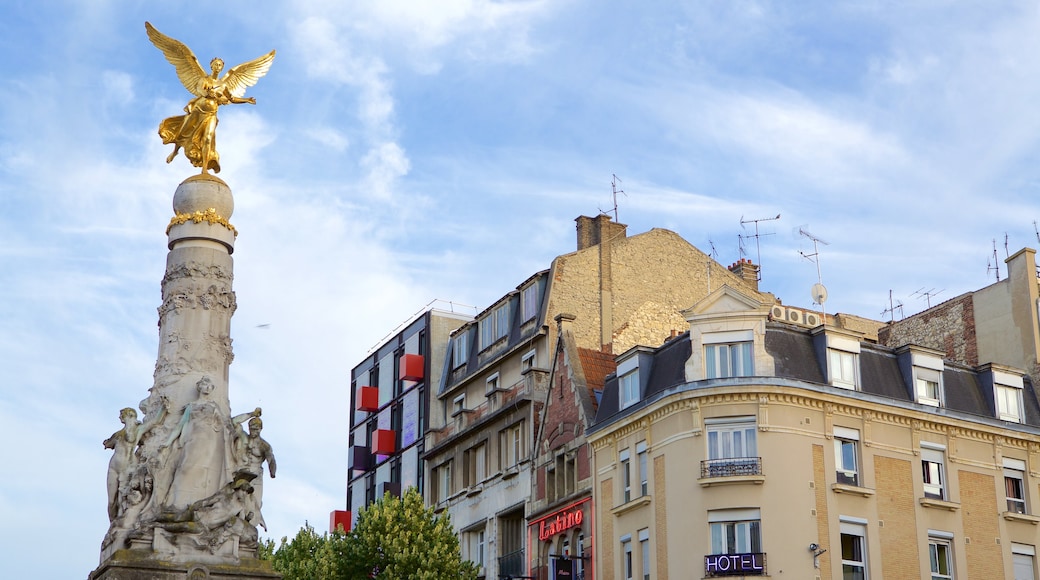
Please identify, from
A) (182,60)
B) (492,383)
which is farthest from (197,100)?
(492,383)

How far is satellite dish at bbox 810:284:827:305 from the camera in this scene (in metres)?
59.9

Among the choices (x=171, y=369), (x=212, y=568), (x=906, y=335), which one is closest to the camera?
(x=212, y=568)

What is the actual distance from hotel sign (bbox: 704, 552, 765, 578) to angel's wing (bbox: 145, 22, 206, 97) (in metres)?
21.7

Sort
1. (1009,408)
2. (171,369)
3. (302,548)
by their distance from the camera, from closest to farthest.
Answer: (171,369) < (1009,408) < (302,548)

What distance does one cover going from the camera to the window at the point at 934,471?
161 ft

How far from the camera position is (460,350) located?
219ft

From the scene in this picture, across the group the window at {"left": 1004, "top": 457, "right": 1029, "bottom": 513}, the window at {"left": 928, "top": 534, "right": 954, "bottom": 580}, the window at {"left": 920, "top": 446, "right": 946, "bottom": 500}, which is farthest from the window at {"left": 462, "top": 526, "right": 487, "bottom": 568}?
the window at {"left": 1004, "top": 457, "right": 1029, "bottom": 513}

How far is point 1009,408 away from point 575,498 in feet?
51.8

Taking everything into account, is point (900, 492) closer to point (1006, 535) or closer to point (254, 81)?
point (1006, 535)

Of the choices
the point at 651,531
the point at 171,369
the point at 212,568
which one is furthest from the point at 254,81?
the point at 651,531

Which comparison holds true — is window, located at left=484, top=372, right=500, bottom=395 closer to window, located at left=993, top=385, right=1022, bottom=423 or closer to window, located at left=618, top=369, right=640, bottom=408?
window, located at left=618, top=369, right=640, bottom=408

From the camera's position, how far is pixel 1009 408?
51781 mm

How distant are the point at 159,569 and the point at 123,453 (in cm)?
300

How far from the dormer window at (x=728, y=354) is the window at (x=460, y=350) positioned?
1949 cm
